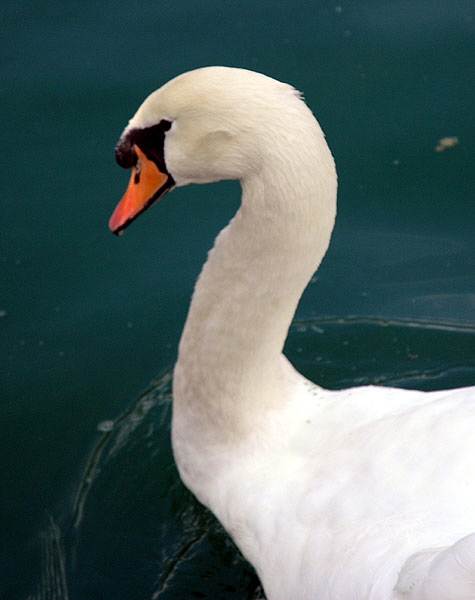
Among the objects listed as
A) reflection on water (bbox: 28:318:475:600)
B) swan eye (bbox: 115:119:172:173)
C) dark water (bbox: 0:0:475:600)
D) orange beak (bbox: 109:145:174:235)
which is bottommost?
reflection on water (bbox: 28:318:475:600)

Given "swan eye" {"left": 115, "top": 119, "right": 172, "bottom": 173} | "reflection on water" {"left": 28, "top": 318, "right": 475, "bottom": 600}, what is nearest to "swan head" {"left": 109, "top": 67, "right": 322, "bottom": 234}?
"swan eye" {"left": 115, "top": 119, "right": 172, "bottom": 173}

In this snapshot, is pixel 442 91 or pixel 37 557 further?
pixel 442 91

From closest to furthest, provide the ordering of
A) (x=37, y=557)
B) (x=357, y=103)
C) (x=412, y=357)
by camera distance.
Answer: (x=37, y=557) < (x=412, y=357) < (x=357, y=103)

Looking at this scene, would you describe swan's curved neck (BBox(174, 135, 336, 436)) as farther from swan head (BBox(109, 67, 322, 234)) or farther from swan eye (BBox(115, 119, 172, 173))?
swan eye (BBox(115, 119, 172, 173))

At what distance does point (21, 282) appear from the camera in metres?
4.27

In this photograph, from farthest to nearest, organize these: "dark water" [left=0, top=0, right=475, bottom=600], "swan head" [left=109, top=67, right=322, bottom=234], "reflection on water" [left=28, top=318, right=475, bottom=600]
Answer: "dark water" [left=0, top=0, right=475, bottom=600] → "reflection on water" [left=28, top=318, right=475, bottom=600] → "swan head" [left=109, top=67, right=322, bottom=234]

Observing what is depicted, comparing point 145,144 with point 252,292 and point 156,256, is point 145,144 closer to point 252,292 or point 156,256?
point 252,292

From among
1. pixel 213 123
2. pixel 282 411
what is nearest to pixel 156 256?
pixel 282 411

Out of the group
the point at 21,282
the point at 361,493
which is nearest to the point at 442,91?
the point at 21,282

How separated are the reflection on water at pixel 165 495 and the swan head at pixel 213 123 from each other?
4.68ft

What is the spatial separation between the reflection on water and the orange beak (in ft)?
3.95

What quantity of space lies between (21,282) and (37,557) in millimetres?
1298

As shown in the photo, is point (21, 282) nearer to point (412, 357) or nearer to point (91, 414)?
point (91, 414)

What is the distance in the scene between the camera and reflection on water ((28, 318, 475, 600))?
343 centimetres
